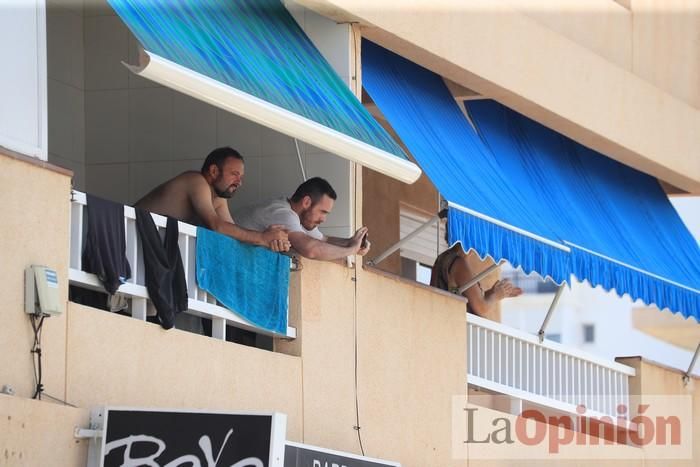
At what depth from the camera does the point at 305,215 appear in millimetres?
12844

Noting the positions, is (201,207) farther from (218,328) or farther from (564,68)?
(564,68)

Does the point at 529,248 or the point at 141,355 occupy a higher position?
the point at 529,248

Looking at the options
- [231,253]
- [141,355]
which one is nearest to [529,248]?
[231,253]

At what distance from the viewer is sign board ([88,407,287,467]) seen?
401 inches

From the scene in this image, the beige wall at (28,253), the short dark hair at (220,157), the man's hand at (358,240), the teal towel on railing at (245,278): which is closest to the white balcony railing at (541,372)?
the man's hand at (358,240)

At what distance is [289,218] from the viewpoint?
12688 millimetres

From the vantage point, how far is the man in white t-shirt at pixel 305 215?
12.6 metres

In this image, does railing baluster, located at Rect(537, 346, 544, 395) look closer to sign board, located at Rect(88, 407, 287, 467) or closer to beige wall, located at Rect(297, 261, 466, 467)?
beige wall, located at Rect(297, 261, 466, 467)

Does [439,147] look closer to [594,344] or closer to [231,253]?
[231,253]

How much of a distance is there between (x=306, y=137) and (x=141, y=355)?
1.81 metres

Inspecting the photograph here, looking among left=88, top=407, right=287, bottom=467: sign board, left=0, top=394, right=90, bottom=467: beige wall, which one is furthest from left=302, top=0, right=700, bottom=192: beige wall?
left=0, top=394, right=90, bottom=467: beige wall

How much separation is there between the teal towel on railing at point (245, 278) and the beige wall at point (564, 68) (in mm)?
2128

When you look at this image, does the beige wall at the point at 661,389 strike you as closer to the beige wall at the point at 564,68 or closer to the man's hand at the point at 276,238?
the beige wall at the point at 564,68

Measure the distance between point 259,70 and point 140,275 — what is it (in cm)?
175
